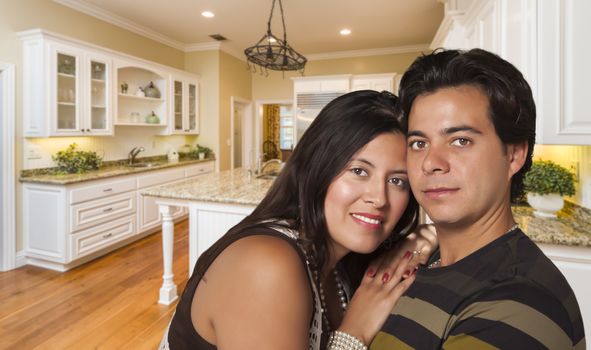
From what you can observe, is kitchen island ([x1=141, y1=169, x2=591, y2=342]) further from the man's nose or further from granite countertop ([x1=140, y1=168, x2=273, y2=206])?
the man's nose

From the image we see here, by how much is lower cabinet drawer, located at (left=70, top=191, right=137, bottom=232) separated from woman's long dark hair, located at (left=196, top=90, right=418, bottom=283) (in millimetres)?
3470

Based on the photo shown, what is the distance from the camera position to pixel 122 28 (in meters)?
5.05

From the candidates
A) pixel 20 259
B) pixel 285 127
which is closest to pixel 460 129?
pixel 20 259

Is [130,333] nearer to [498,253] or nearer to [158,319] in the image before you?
[158,319]

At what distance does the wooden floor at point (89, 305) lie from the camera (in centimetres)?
245

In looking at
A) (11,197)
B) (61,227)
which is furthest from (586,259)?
(11,197)

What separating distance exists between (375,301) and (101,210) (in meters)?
3.93

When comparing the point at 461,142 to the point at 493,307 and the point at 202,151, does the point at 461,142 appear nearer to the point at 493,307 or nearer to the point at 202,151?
the point at 493,307

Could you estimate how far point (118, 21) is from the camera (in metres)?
4.91

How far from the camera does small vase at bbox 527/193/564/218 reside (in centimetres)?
206

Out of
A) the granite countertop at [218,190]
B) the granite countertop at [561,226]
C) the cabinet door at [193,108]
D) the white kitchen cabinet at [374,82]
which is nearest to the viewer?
the granite countertop at [561,226]

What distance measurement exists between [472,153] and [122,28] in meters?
5.53

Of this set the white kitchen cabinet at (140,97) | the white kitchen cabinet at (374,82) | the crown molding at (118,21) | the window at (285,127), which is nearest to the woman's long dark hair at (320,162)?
the white kitchen cabinet at (140,97)

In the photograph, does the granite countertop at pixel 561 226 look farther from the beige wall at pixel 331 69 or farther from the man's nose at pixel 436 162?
the beige wall at pixel 331 69
